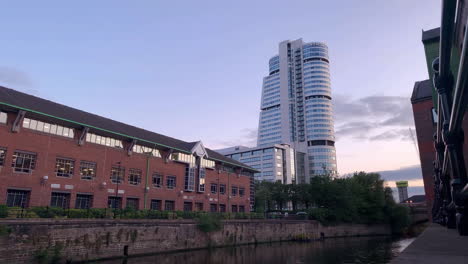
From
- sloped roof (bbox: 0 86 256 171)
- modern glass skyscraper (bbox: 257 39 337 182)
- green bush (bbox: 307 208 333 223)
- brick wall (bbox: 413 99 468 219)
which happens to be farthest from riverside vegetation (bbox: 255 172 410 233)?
modern glass skyscraper (bbox: 257 39 337 182)

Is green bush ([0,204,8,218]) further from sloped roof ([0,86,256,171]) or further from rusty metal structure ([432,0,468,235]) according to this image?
rusty metal structure ([432,0,468,235])

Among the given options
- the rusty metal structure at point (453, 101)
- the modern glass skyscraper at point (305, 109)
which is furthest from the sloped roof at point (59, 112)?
the modern glass skyscraper at point (305, 109)

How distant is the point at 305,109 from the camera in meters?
180

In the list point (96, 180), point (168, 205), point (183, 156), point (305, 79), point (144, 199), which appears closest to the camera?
point (96, 180)

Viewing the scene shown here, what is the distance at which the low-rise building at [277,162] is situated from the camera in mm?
159875

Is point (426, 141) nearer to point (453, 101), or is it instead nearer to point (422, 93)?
point (422, 93)

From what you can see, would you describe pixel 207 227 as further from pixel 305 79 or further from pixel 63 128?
pixel 305 79

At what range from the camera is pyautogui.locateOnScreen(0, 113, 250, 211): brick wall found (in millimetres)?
33375

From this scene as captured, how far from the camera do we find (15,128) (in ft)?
110

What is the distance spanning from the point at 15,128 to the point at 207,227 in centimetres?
2516

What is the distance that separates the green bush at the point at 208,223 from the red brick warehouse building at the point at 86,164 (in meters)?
9.99

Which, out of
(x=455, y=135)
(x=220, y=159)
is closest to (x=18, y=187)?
(x=220, y=159)

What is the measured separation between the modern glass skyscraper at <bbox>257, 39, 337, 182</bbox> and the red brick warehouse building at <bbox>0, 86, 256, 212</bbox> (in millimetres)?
123772

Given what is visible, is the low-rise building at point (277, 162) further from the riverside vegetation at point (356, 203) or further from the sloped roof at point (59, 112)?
the sloped roof at point (59, 112)
